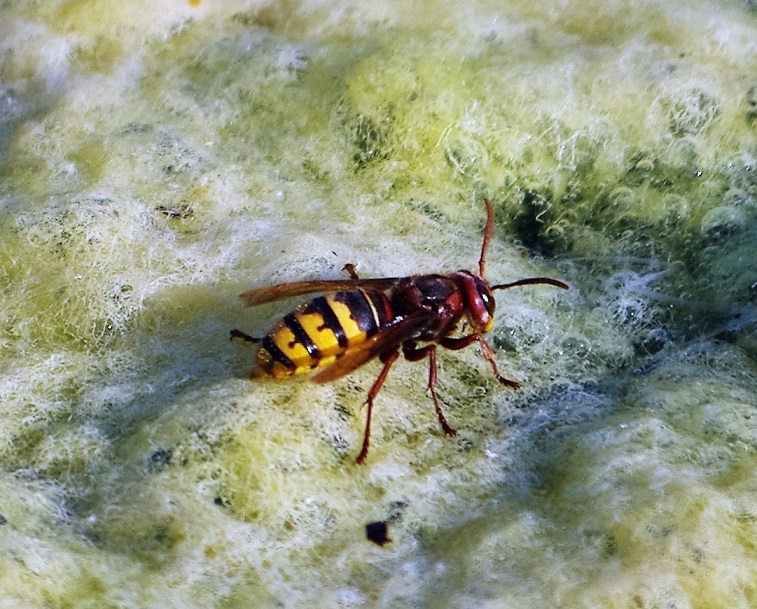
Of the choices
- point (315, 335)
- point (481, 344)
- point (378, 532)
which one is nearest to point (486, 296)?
point (481, 344)

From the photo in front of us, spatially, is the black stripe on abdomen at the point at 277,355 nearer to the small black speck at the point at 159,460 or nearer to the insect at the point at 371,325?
the insect at the point at 371,325

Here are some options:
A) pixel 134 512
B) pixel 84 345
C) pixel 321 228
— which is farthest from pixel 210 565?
pixel 321 228

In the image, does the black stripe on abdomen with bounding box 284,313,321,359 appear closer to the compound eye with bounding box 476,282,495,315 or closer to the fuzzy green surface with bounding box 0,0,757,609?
the fuzzy green surface with bounding box 0,0,757,609

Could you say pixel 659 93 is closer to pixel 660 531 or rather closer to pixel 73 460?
pixel 660 531

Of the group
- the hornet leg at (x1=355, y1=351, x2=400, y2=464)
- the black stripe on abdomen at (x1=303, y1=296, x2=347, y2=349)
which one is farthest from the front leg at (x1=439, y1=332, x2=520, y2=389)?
the black stripe on abdomen at (x1=303, y1=296, x2=347, y2=349)

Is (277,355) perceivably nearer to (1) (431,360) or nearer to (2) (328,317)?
Result: (2) (328,317)
